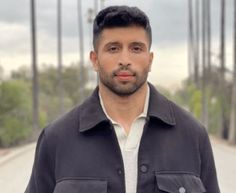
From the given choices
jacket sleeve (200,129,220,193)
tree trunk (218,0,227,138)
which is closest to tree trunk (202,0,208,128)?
tree trunk (218,0,227,138)

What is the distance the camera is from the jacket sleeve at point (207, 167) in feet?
8.95

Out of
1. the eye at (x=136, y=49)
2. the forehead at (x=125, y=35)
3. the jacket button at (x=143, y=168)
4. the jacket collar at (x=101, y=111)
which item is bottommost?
the jacket button at (x=143, y=168)

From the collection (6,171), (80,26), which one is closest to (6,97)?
(6,171)

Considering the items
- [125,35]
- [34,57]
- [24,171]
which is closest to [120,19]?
[125,35]

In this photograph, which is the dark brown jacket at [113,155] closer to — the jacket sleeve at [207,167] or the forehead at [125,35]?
the jacket sleeve at [207,167]

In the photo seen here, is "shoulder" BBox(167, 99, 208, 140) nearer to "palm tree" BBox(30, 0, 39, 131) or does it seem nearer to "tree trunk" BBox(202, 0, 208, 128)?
"palm tree" BBox(30, 0, 39, 131)

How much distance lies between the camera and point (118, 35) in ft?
8.66

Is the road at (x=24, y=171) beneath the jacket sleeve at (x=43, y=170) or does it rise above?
beneath

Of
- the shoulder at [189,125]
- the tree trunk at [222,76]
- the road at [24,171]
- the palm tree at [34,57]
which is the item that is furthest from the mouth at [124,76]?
the tree trunk at [222,76]

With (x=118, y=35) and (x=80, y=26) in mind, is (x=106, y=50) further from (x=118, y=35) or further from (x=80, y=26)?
(x=80, y=26)

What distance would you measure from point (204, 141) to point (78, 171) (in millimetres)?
548

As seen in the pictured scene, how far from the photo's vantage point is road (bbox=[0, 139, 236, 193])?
42.6 feet

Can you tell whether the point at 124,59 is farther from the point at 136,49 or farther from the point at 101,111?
the point at 101,111

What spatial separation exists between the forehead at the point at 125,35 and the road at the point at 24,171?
9.78 m
